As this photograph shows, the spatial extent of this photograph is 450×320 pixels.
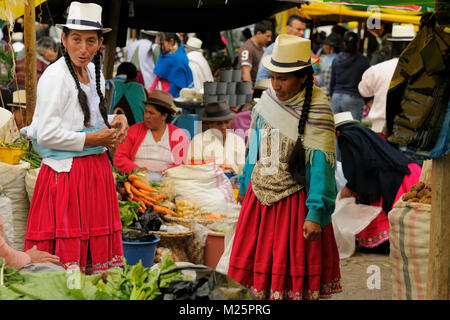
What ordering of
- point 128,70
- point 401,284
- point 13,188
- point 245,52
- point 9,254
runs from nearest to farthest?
1. point 9,254
2. point 401,284
3. point 13,188
4. point 128,70
5. point 245,52

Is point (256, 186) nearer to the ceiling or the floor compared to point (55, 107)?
nearer to the floor

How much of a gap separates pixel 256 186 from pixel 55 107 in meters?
1.35

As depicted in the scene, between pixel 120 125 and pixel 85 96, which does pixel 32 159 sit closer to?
pixel 120 125

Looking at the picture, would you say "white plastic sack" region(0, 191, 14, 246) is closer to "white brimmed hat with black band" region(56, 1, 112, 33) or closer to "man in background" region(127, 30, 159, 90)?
→ "white brimmed hat with black band" region(56, 1, 112, 33)

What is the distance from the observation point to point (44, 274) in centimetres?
301

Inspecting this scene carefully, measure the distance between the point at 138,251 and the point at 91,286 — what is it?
2.78m

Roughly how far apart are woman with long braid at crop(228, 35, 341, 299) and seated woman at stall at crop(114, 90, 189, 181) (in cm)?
295

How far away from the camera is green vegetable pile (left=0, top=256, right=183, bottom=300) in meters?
2.73

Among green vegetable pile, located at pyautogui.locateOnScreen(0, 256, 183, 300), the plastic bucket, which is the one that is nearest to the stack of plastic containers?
the plastic bucket

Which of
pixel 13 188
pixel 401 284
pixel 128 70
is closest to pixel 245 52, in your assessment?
pixel 128 70

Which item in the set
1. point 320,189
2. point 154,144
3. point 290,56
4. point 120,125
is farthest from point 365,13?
point 320,189

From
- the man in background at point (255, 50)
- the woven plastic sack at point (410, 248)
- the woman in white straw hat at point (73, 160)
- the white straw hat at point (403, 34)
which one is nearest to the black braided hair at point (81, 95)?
the woman in white straw hat at point (73, 160)

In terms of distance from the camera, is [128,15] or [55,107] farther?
[128,15]
